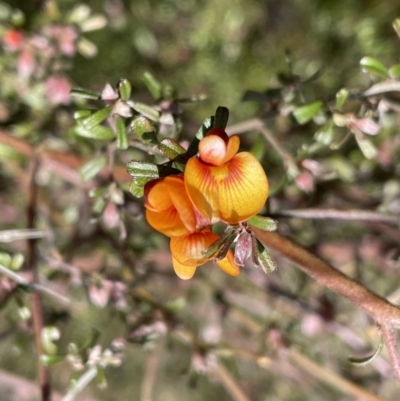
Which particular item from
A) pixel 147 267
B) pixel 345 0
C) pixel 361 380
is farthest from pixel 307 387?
pixel 345 0

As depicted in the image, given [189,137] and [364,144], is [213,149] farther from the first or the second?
[189,137]

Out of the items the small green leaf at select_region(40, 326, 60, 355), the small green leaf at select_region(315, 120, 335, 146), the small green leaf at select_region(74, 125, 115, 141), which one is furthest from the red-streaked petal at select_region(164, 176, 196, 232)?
the small green leaf at select_region(40, 326, 60, 355)

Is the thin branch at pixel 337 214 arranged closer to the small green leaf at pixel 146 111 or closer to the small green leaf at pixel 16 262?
the small green leaf at pixel 146 111

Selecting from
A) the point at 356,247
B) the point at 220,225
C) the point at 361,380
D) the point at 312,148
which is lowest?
the point at 361,380

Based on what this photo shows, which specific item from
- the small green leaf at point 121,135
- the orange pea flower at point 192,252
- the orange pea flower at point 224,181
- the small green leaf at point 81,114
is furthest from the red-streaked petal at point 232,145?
the small green leaf at point 81,114

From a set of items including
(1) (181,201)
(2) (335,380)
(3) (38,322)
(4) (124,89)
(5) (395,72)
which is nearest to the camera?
(1) (181,201)

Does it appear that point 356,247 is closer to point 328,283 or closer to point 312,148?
point 312,148

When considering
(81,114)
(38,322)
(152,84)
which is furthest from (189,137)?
(38,322)
